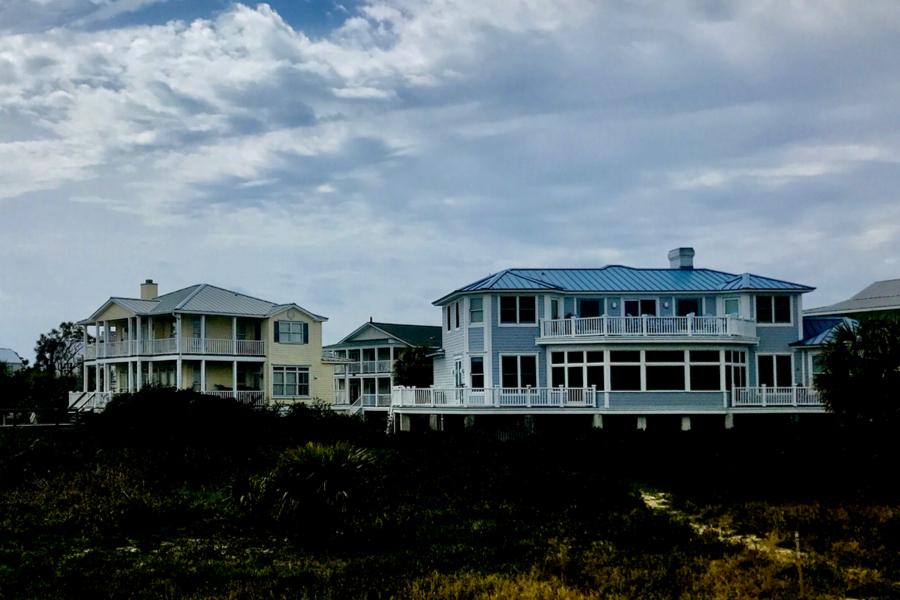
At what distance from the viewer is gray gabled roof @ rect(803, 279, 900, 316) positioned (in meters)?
57.1

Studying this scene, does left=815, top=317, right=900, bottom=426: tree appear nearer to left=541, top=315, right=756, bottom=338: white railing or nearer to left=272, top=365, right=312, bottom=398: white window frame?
left=541, top=315, right=756, bottom=338: white railing

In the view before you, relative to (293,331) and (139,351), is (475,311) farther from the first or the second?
(139,351)

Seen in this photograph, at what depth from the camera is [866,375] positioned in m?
22.7

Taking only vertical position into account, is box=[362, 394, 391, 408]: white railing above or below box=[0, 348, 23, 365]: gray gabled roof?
below

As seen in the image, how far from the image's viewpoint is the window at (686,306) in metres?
38.8

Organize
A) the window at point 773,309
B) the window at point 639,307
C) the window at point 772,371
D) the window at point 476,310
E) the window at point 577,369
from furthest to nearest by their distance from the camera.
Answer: the window at point 639,307 < the window at point 773,309 < the window at point 772,371 < the window at point 476,310 < the window at point 577,369

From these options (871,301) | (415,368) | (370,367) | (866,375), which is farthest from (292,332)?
(871,301)

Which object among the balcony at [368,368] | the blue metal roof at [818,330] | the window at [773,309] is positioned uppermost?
the window at [773,309]

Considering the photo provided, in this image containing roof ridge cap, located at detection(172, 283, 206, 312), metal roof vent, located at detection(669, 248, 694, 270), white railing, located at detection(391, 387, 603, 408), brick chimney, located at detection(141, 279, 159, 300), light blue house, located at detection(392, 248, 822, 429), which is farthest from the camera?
brick chimney, located at detection(141, 279, 159, 300)

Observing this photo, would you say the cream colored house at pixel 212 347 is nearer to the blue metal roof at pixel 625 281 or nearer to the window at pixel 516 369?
the blue metal roof at pixel 625 281

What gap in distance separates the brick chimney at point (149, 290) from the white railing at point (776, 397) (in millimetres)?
32746

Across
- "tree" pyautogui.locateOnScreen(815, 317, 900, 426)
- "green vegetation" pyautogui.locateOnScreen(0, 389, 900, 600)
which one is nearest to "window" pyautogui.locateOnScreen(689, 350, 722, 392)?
"green vegetation" pyautogui.locateOnScreen(0, 389, 900, 600)

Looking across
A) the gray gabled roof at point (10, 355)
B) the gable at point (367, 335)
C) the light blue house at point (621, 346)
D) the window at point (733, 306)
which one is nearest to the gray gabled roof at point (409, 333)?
the gable at point (367, 335)

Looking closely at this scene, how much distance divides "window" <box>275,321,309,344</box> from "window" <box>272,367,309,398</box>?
4.75 feet
